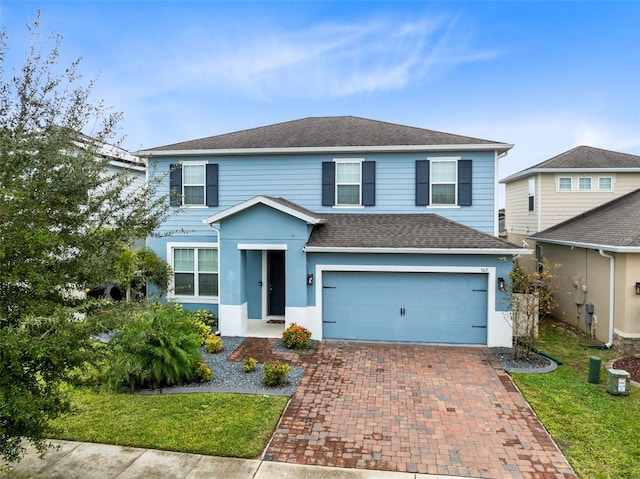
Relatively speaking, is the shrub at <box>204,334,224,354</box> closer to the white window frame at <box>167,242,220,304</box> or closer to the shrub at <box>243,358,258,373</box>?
the shrub at <box>243,358,258,373</box>

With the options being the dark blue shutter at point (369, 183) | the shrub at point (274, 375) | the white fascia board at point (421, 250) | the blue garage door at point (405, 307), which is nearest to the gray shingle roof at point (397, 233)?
the white fascia board at point (421, 250)

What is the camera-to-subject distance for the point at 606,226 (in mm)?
12570

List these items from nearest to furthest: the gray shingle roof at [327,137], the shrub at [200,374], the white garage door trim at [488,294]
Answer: the shrub at [200,374], the white garage door trim at [488,294], the gray shingle roof at [327,137]

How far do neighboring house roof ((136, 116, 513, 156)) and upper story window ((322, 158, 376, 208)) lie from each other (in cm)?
63

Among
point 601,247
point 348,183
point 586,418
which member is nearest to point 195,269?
point 348,183

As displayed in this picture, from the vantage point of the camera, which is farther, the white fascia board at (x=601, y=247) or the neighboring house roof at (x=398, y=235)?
the neighboring house roof at (x=398, y=235)

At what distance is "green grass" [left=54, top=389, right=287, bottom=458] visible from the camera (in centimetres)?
580

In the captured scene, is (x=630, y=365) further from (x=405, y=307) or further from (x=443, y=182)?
(x=443, y=182)

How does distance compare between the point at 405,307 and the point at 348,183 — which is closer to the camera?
the point at 405,307

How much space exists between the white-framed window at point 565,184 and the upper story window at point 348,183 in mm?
9096

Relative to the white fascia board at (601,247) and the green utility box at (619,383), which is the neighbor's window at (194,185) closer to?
the green utility box at (619,383)

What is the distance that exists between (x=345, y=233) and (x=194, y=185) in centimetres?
580

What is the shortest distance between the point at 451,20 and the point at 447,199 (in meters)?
7.19

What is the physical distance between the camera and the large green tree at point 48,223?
3.54 m
